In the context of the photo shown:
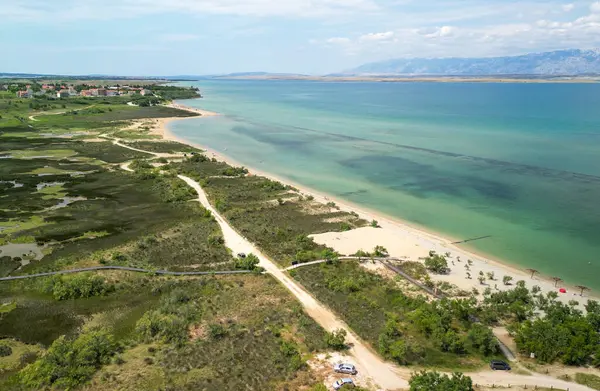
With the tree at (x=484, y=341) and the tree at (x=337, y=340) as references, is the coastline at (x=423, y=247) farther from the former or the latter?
the tree at (x=337, y=340)

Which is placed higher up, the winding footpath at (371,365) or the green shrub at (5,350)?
the winding footpath at (371,365)

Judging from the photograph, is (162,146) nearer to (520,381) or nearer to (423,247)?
(423,247)

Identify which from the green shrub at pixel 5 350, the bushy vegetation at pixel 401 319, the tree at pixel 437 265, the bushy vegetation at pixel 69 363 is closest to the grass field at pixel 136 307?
the bushy vegetation at pixel 69 363

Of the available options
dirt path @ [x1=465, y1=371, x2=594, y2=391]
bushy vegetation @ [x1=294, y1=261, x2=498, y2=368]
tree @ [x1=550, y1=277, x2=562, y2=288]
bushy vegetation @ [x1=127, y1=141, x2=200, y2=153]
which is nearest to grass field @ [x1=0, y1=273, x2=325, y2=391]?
bushy vegetation @ [x1=294, y1=261, x2=498, y2=368]

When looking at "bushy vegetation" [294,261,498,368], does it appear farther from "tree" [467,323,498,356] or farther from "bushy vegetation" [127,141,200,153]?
"bushy vegetation" [127,141,200,153]

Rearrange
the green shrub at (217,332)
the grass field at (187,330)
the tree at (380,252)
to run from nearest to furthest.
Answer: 1. the grass field at (187,330)
2. the green shrub at (217,332)
3. the tree at (380,252)

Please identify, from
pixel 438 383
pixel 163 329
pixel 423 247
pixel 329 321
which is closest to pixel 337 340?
pixel 329 321

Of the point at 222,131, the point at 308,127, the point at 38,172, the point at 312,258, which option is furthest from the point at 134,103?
the point at 312,258
